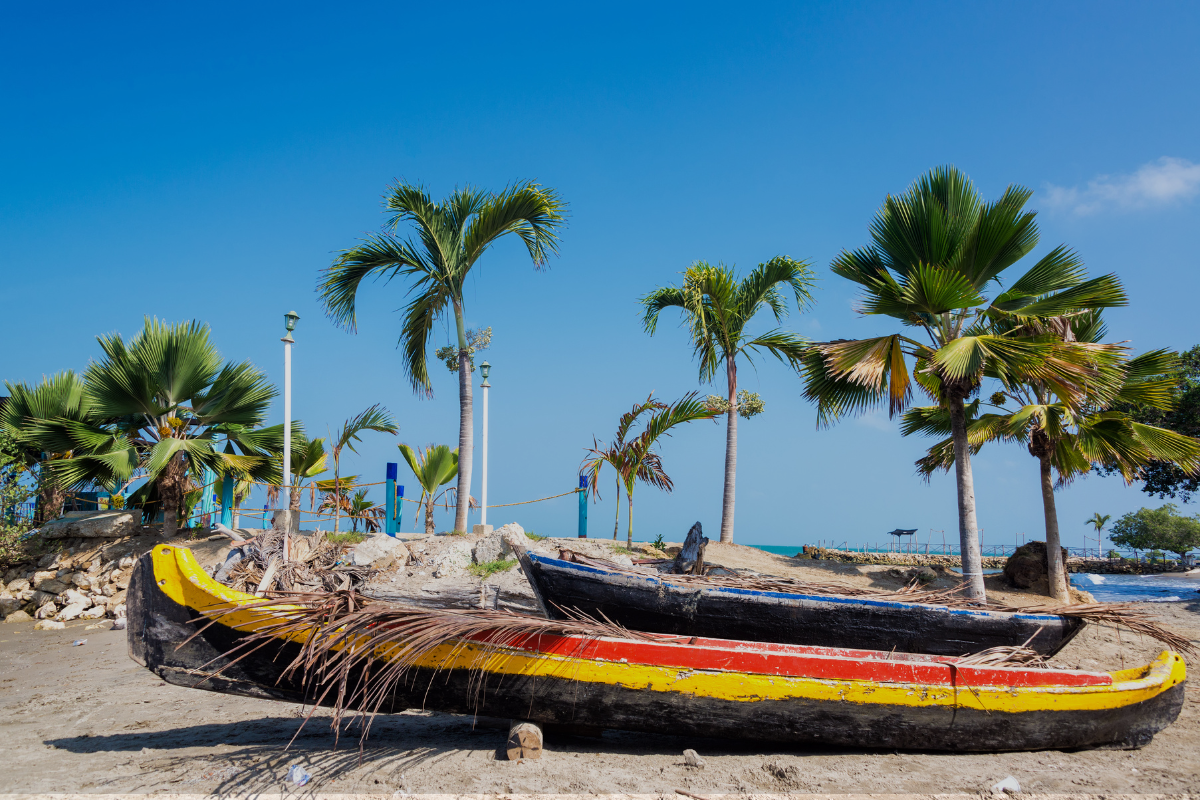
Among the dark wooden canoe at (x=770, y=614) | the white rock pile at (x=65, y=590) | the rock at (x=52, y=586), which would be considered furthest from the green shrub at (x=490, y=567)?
the rock at (x=52, y=586)

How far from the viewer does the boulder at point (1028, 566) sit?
497 inches

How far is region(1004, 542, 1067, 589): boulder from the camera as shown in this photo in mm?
12633

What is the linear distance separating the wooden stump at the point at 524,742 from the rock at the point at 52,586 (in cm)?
1163

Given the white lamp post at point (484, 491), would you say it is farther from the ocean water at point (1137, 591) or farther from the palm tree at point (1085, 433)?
the ocean water at point (1137, 591)

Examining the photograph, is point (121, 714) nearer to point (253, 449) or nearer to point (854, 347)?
point (253, 449)

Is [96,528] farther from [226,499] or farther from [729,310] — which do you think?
[729,310]

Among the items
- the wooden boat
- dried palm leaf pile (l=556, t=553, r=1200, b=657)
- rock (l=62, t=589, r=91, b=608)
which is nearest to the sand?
the wooden boat

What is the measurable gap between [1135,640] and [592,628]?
28.0 ft

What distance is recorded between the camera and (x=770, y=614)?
16.8 ft

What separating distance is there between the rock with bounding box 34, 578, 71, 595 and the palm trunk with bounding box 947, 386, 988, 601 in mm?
15030

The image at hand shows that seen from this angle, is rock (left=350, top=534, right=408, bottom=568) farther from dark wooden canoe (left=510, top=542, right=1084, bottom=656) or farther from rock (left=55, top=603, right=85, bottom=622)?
dark wooden canoe (left=510, top=542, right=1084, bottom=656)

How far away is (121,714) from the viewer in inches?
227

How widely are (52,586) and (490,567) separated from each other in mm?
8282

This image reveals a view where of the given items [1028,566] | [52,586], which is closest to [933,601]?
[1028,566]
